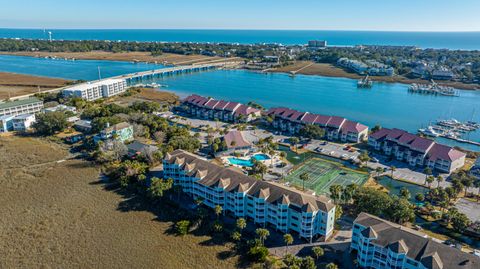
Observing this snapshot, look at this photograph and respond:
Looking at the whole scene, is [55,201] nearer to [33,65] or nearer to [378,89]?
[378,89]

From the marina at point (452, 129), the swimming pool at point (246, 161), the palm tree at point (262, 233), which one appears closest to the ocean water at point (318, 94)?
the marina at point (452, 129)

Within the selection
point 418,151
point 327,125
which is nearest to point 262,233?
point 418,151

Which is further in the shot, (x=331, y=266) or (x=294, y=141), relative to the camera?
(x=294, y=141)

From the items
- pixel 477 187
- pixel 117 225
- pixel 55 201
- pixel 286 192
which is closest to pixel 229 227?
pixel 286 192

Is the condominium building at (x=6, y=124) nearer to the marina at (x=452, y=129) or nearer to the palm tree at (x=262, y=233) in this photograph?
the palm tree at (x=262, y=233)

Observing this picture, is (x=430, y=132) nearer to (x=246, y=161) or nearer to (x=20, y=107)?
(x=246, y=161)
